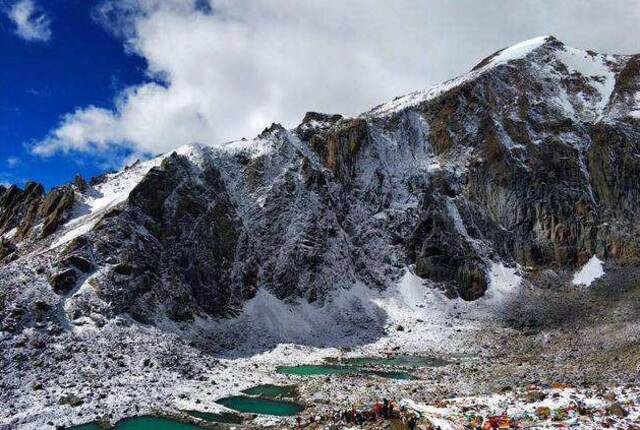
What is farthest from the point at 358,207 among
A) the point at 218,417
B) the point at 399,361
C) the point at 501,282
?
the point at 218,417

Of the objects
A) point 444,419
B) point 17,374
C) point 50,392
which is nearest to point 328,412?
point 444,419

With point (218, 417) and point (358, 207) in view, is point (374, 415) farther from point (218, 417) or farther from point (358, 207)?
point (358, 207)

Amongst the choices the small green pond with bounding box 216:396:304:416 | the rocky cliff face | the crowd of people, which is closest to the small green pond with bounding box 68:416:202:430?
the small green pond with bounding box 216:396:304:416

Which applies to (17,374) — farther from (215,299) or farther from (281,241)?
(281,241)

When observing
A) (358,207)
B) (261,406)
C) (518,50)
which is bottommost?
(261,406)

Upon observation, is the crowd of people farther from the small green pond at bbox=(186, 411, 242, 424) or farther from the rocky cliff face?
the rocky cliff face
